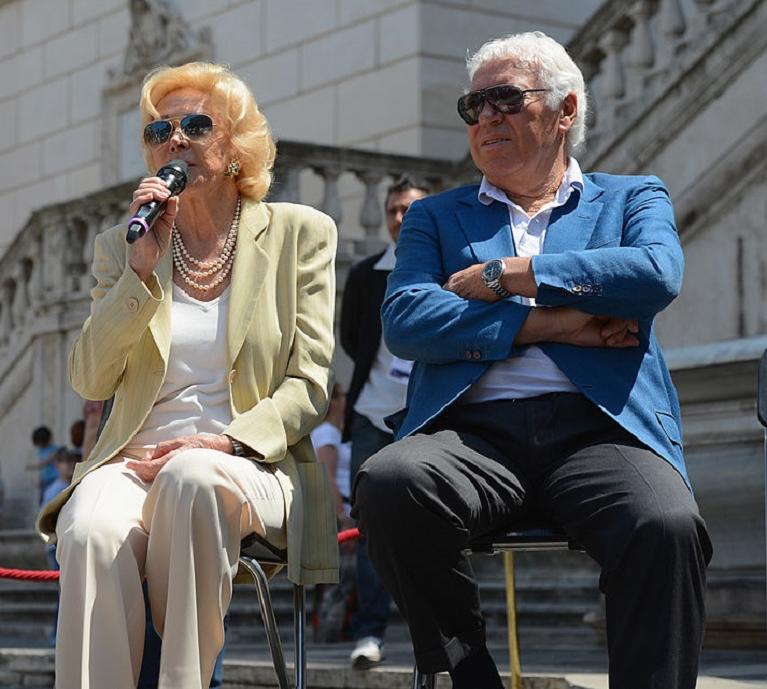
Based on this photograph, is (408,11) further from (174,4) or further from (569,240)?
(569,240)

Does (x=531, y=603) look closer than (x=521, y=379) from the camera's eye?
No

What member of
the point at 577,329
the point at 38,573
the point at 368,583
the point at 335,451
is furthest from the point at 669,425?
the point at 335,451

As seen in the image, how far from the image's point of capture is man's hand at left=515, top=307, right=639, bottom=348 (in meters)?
4.46

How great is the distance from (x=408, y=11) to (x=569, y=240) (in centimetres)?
1134

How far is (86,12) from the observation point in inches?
778

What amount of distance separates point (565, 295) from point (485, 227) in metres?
0.45

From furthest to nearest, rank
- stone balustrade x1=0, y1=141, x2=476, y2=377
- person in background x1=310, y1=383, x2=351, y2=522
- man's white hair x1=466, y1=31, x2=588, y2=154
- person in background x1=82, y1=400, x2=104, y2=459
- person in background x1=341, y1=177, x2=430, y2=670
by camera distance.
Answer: stone balustrade x1=0, y1=141, x2=476, y2=377 → person in background x1=310, y1=383, x2=351, y2=522 → person in background x1=82, y1=400, x2=104, y2=459 → person in background x1=341, y1=177, x2=430, y2=670 → man's white hair x1=466, y1=31, x2=588, y2=154

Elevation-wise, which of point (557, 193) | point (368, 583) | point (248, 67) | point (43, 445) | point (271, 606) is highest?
point (248, 67)

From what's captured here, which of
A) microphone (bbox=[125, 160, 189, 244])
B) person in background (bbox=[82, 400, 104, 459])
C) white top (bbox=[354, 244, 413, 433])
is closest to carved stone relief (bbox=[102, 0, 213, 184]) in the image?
person in background (bbox=[82, 400, 104, 459])

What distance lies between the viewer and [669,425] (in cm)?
448

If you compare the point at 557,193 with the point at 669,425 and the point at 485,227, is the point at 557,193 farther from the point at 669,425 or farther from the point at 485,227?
the point at 669,425

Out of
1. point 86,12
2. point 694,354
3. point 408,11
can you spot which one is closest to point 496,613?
point 694,354

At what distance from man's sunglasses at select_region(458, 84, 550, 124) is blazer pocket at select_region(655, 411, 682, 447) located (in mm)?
877

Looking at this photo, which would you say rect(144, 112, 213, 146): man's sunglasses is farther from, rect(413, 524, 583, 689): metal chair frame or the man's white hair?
rect(413, 524, 583, 689): metal chair frame
